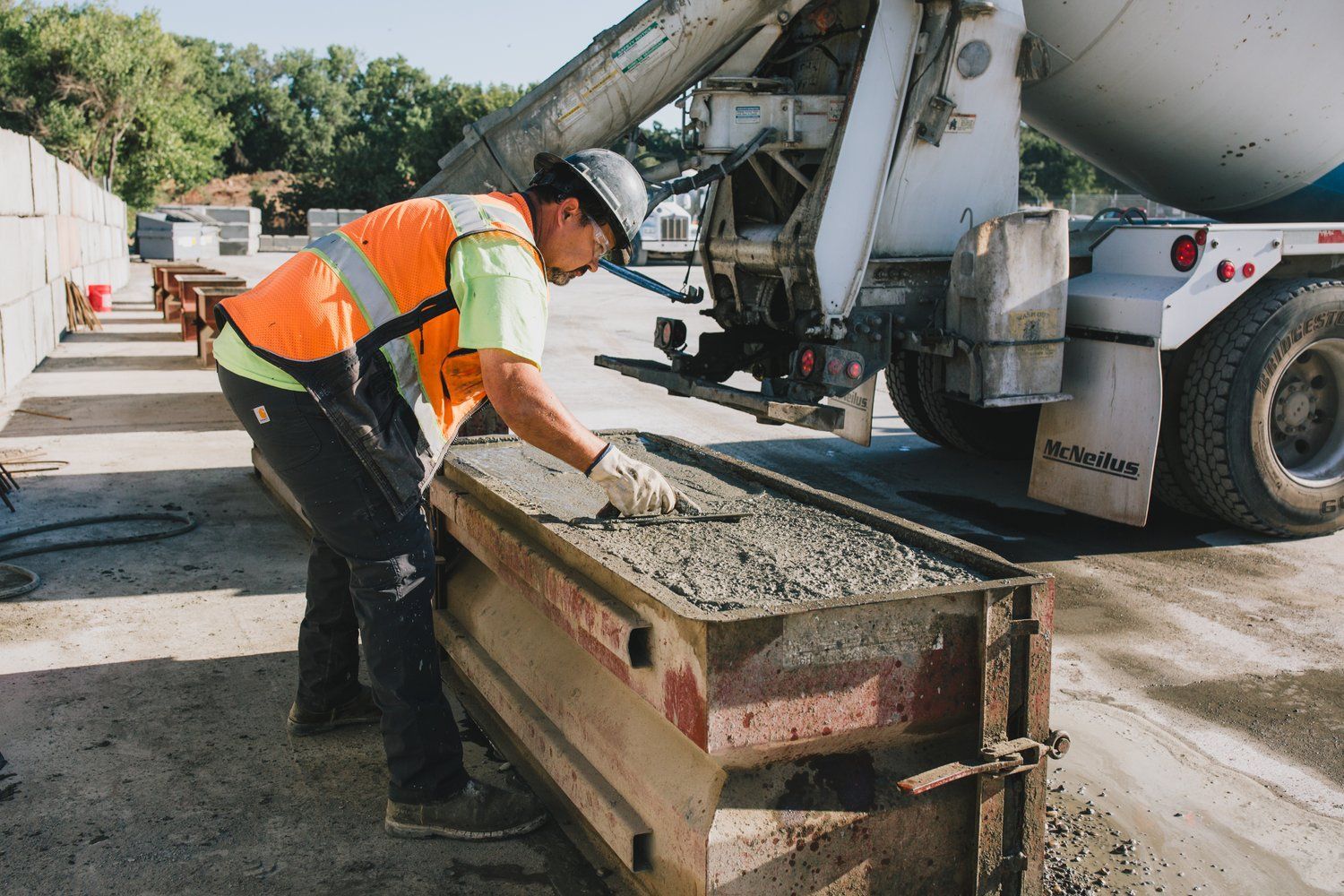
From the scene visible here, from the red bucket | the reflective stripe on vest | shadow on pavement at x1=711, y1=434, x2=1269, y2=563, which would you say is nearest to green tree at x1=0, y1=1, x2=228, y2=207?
the red bucket

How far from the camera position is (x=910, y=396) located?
7484 mm

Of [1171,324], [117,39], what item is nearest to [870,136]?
[1171,324]

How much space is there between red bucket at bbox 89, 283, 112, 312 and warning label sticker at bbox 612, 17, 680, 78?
43.7 ft

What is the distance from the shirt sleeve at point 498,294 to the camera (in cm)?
262

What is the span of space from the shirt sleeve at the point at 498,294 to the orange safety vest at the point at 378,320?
0.15 ft

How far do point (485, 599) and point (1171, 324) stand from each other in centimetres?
342

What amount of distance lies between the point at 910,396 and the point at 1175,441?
2.07m

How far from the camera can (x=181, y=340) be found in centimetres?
1385

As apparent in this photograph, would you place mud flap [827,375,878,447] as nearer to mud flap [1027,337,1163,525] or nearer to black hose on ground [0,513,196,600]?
mud flap [1027,337,1163,525]

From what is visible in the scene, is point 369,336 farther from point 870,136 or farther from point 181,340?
point 181,340

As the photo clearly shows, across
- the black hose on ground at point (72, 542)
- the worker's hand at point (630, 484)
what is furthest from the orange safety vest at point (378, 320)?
the black hose on ground at point (72, 542)

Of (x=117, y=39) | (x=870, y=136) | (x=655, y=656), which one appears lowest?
(x=655, y=656)

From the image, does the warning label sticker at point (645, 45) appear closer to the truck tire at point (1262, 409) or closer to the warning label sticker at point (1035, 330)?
the warning label sticker at point (1035, 330)

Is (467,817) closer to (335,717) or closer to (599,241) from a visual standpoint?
(335,717)
